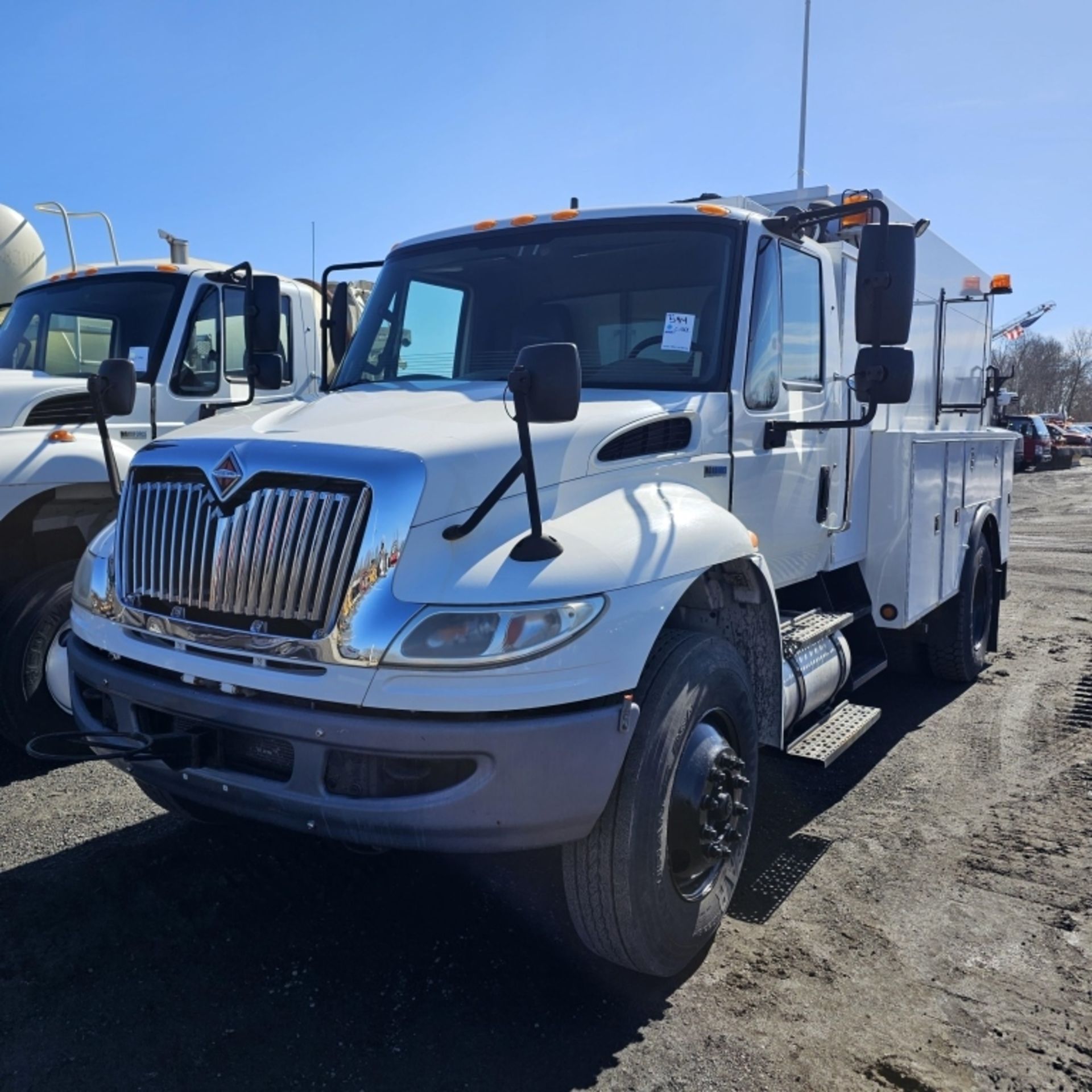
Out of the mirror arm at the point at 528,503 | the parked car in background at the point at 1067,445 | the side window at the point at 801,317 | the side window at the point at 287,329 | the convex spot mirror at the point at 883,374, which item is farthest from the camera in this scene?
the parked car in background at the point at 1067,445

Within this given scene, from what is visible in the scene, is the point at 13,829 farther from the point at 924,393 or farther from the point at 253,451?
the point at 924,393

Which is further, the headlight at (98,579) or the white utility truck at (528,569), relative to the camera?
the headlight at (98,579)

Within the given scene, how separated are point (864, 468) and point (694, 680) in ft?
9.51

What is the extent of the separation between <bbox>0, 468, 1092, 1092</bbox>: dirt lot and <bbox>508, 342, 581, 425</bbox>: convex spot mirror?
1787mm

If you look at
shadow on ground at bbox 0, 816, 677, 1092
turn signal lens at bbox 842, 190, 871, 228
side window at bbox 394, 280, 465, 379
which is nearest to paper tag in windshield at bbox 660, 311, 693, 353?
side window at bbox 394, 280, 465, 379

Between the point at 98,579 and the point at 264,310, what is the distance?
2.01 meters

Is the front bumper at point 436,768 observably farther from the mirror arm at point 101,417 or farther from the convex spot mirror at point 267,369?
the convex spot mirror at point 267,369

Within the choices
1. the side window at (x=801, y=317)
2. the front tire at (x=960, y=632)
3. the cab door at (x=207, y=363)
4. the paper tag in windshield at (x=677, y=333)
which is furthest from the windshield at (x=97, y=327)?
the front tire at (x=960, y=632)

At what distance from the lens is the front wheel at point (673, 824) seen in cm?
288

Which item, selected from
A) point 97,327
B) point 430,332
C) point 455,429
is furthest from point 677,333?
point 97,327

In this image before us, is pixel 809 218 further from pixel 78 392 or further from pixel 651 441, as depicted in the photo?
pixel 78 392

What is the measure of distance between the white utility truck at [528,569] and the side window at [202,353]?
2112 mm

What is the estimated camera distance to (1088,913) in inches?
147

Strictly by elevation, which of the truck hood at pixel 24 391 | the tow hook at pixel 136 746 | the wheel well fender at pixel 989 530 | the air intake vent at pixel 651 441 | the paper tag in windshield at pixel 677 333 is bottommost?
the tow hook at pixel 136 746
